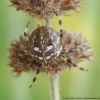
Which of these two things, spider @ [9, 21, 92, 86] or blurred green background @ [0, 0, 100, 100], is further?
blurred green background @ [0, 0, 100, 100]

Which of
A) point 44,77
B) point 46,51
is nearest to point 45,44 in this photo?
point 46,51

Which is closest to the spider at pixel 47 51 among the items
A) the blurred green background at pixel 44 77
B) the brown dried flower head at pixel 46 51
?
the brown dried flower head at pixel 46 51

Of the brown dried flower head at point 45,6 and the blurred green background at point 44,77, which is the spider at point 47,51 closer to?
the brown dried flower head at point 45,6

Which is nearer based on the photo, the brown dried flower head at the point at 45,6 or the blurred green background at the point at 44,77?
the brown dried flower head at the point at 45,6

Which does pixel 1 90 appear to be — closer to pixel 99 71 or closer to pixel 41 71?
pixel 99 71

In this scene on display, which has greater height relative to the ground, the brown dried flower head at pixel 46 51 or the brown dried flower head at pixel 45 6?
the brown dried flower head at pixel 45 6

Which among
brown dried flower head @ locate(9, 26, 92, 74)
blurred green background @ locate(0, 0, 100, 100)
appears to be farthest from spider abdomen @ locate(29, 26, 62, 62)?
blurred green background @ locate(0, 0, 100, 100)

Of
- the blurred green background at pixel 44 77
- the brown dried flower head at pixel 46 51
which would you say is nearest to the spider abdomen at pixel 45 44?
the brown dried flower head at pixel 46 51

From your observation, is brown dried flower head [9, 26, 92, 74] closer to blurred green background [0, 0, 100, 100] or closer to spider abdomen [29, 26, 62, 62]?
spider abdomen [29, 26, 62, 62]

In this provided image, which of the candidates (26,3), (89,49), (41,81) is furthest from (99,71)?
(26,3)
